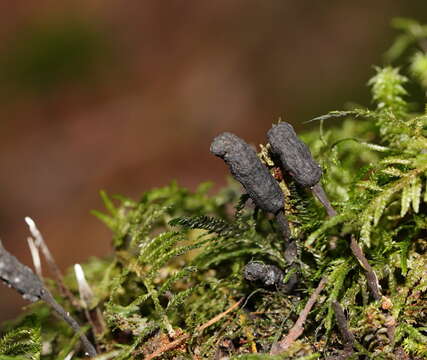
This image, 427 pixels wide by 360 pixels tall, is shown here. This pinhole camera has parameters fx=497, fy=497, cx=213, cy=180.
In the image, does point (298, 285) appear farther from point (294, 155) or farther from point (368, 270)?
point (294, 155)

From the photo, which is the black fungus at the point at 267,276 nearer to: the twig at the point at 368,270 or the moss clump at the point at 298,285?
the moss clump at the point at 298,285

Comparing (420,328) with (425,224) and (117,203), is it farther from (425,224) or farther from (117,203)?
(117,203)

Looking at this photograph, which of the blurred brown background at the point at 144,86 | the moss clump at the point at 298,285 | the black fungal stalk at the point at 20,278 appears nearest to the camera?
the black fungal stalk at the point at 20,278

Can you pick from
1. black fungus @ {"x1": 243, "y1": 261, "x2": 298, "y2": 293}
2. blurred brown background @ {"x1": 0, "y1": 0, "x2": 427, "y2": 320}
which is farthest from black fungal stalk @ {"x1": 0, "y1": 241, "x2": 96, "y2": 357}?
blurred brown background @ {"x1": 0, "y1": 0, "x2": 427, "y2": 320}

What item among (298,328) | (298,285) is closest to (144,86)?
→ (298,285)

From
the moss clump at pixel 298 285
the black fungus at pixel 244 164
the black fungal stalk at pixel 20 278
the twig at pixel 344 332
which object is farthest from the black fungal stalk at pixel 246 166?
the black fungal stalk at pixel 20 278

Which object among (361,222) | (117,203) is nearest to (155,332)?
(361,222)
